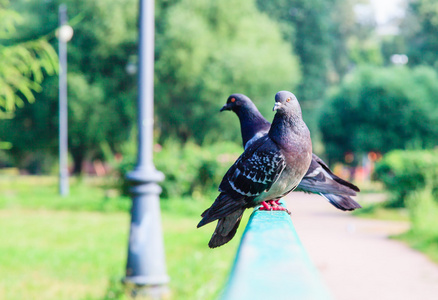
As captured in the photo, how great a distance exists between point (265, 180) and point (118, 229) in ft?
37.9

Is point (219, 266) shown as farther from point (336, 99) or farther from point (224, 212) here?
point (336, 99)

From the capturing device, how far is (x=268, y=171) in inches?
54.2

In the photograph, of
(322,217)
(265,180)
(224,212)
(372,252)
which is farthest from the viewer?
(322,217)

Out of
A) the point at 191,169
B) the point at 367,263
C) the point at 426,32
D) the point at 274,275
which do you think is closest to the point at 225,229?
the point at 274,275

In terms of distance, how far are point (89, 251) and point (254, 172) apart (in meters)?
8.80

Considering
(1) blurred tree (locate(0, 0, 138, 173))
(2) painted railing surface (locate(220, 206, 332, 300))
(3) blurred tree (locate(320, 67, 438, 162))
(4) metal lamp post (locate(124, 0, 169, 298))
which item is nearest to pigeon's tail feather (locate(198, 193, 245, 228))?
(2) painted railing surface (locate(220, 206, 332, 300))

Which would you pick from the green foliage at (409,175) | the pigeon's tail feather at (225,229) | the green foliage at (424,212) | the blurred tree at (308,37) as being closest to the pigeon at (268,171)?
the pigeon's tail feather at (225,229)

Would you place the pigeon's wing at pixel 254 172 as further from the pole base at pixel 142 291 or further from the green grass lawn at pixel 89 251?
the pole base at pixel 142 291

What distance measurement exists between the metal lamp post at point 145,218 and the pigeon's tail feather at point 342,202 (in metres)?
5.38

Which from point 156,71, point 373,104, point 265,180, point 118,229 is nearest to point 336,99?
point 373,104

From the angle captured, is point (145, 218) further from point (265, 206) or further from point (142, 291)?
point (265, 206)

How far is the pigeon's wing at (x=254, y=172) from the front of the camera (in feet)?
4.39

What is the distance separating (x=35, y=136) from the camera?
1137 inches

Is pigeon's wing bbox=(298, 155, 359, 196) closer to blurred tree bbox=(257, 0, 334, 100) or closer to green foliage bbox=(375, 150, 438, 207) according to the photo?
green foliage bbox=(375, 150, 438, 207)
